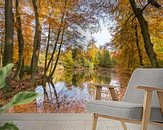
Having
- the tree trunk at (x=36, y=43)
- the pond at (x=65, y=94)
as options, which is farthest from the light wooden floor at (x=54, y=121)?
the tree trunk at (x=36, y=43)

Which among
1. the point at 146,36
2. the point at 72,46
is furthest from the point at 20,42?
the point at 146,36

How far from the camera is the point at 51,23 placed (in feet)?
14.9

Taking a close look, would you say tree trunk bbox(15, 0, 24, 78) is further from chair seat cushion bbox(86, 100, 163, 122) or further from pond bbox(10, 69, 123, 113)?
chair seat cushion bbox(86, 100, 163, 122)

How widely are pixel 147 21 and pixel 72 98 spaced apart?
1.61m

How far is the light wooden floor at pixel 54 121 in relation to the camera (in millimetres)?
3586

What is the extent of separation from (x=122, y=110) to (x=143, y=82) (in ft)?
2.08

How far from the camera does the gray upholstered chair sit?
99.0 inches

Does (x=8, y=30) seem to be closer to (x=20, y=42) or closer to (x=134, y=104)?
(x=20, y=42)

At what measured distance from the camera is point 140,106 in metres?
2.55

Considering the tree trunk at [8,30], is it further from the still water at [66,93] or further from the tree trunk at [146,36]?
the tree trunk at [146,36]

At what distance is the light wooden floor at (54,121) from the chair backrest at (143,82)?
64 cm

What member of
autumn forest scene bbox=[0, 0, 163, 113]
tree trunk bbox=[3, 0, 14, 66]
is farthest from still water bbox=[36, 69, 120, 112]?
tree trunk bbox=[3, 0, 14, 66]

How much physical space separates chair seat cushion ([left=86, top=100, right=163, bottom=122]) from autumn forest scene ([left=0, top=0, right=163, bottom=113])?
1.70 m

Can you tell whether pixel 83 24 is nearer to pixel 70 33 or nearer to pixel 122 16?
pixel 70 33
